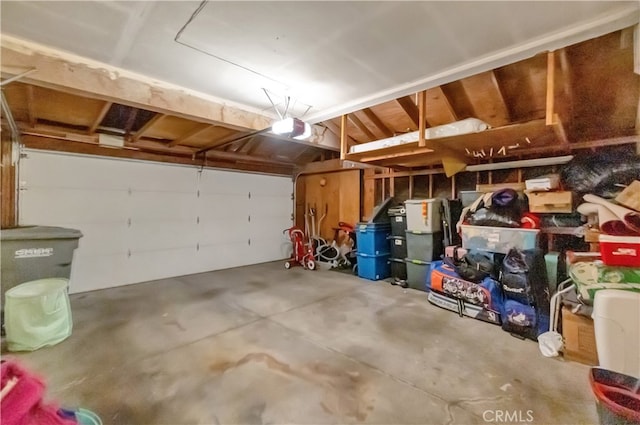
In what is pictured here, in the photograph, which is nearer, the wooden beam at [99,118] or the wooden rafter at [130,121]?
the wooden beam at [99,118]

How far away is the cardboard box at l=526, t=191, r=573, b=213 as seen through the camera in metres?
3.15

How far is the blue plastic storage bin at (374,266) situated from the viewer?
487 centimetres

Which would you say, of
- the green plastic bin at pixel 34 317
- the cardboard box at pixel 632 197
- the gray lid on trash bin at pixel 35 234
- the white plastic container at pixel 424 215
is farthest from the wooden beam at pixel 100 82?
the cardboard box at pixel 632 197

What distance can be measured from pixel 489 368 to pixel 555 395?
40 centimetres

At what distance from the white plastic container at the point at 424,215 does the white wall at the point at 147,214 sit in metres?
3.49

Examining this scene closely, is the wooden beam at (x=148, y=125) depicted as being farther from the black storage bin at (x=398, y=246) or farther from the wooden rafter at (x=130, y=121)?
the black storage bin at (x=398, y=246)

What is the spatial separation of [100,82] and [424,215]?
411cm

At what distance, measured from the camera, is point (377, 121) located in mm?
4332

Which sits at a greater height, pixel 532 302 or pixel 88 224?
pixel 88 224

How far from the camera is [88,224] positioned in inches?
171

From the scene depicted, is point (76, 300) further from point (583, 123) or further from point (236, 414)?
point (583, 123)

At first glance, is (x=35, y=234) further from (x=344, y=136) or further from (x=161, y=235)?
(x=344, y=136)

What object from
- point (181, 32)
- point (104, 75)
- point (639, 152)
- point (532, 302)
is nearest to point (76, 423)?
point (181, 32)

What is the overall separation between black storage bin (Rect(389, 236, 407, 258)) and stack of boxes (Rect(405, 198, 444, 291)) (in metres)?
0.28
